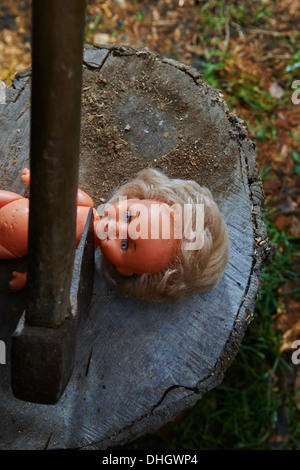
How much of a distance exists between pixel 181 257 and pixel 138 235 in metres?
0.21

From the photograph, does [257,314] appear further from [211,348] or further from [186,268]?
[186,268]

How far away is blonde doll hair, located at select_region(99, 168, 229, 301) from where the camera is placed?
1851 mm

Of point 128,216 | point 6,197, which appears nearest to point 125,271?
point 128,216


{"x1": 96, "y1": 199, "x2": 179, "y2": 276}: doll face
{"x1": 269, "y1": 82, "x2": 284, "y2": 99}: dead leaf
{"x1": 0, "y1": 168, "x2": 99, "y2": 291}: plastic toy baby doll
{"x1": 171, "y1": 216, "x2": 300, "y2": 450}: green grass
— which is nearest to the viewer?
{"x1": 96, "y1": 199, "x2": 179, "y2": 276}: doll face

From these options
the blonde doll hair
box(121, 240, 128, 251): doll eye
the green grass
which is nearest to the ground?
the green grass

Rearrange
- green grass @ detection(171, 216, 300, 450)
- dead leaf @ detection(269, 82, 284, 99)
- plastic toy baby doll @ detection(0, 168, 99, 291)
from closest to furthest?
1. plastic toy baby doll @ detection(0, 168, 99, 291)
2. green grass @ detection(171, 216, 300, 450)
3. dead leaf @ detection(269, 82, 284, 99)

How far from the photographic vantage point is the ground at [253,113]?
9.15ft

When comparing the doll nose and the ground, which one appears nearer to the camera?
the doll nose

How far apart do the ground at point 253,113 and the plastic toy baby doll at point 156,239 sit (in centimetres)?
117

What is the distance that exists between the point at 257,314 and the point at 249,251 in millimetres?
993

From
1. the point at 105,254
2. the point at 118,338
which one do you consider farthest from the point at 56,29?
the point at 118,338

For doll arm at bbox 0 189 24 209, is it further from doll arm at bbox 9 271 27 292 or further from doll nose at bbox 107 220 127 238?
doll nose at bbox 107 220 127 238

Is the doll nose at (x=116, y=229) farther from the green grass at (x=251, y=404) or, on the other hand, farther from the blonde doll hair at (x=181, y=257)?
the green grass at (x=251, y=404)

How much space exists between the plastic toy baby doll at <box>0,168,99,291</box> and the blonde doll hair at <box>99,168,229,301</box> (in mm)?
195
